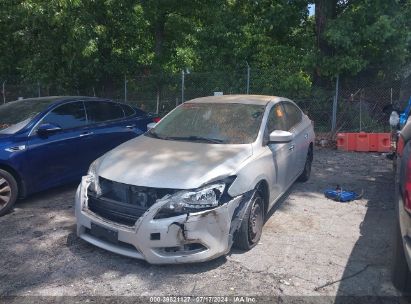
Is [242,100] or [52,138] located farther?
[52,138]

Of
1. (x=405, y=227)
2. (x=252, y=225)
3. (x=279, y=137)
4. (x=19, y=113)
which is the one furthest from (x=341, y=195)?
(x=19, y=113)

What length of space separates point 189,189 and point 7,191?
2977 mm

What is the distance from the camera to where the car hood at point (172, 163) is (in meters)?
3.86

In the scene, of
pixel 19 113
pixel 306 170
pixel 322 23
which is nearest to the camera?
pixel 19 113

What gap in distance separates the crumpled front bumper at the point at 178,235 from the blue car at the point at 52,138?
7.15 ft

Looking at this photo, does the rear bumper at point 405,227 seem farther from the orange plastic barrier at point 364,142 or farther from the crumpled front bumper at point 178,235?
the orange plastic barrier at point 364,142

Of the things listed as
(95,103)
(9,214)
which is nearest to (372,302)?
(9,214)

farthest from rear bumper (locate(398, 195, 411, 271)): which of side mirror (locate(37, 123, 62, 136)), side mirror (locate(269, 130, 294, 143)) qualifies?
side mirror (locate(37, 123, 62, 136))

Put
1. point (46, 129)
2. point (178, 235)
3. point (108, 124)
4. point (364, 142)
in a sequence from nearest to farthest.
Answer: point (178, 235) → point (46, 129) → point (108, 124) → point (364, 142)

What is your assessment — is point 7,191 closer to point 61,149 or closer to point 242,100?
point 61,149

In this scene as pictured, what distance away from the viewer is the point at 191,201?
147 inches

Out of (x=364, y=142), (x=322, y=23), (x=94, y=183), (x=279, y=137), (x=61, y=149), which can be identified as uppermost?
(x=322, y=23)

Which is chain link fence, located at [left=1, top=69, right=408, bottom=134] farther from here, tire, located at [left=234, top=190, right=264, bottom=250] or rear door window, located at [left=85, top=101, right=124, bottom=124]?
tire, located at [left=234, top=190, right=264, bottom=250]

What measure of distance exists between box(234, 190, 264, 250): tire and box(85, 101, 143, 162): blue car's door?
3207 mm
